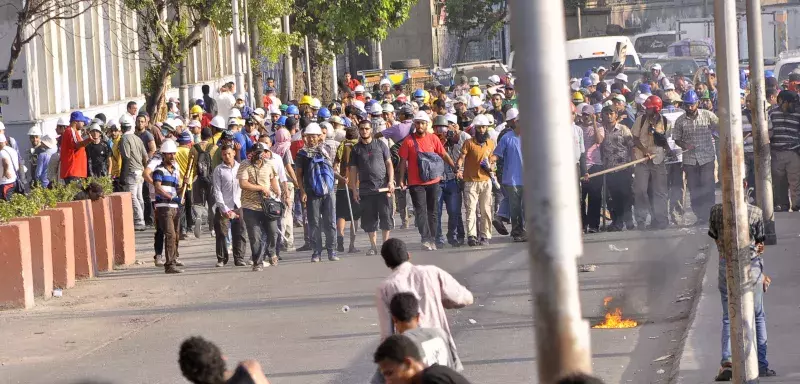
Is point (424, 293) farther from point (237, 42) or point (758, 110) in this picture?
point (237, 42)

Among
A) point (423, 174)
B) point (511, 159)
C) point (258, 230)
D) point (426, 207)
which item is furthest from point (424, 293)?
point (511, 159)

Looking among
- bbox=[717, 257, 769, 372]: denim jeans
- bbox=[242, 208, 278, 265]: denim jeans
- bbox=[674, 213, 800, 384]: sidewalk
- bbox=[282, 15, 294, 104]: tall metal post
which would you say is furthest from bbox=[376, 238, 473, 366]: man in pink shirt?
bbox=[282, 15, 294, 104]: tall metal post

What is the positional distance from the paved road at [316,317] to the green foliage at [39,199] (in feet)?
3.27

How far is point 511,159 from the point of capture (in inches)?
699

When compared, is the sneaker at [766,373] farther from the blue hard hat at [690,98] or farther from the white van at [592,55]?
the white van at [592,55]

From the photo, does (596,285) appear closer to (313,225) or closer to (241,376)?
(313,225)

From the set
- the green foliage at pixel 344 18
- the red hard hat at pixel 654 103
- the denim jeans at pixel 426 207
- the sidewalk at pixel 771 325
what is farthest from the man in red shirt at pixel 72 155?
the green foliage at pixel 344 18

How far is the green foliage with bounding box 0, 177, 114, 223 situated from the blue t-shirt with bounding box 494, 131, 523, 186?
4971mm

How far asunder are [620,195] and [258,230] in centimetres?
533

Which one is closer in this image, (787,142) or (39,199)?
(39,199)

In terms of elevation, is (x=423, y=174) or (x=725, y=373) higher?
(x=423, y=174)

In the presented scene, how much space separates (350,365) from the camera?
10859 mm

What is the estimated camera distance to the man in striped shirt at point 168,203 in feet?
53.6

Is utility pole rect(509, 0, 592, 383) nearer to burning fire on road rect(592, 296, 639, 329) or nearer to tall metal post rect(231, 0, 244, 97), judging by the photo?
burning fire on road rect(592, 296, 639, 329)
